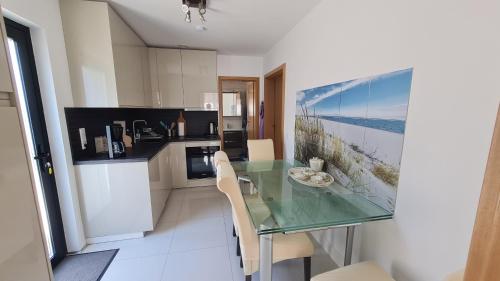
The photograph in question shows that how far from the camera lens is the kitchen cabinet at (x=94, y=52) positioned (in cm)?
184

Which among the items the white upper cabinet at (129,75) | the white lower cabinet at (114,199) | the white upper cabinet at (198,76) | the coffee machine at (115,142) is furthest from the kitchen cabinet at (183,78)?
the white lower cabinet at (114,199)

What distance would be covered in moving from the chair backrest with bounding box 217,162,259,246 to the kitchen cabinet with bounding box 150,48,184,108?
2.54 m

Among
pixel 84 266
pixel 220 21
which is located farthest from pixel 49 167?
pixel 220 21

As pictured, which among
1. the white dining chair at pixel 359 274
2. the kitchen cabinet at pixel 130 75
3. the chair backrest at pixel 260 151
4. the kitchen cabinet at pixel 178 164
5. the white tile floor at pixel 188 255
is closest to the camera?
the white dining chair at pixel 359 274

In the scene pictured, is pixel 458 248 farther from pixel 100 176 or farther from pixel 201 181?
pixel 201 181

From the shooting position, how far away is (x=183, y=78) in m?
3.40

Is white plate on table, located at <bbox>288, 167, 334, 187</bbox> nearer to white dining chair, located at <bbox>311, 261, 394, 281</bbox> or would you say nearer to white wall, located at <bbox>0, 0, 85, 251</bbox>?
white dining chair, located at <bbox>311, 261, 394, 281</bbox>

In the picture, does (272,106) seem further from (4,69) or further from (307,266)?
(4,69)

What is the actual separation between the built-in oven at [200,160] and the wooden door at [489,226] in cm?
Answer: 318

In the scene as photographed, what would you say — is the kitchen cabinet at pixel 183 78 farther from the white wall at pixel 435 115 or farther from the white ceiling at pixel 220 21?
the white wall at pixel 435 115

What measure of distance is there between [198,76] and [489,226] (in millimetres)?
3592

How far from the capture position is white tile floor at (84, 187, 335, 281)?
5.57 feet

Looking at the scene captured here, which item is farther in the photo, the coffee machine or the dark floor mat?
the coffee machine

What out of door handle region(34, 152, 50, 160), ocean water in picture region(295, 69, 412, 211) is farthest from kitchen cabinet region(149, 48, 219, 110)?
ocean water in picture region(295, 69, 412, 211)
